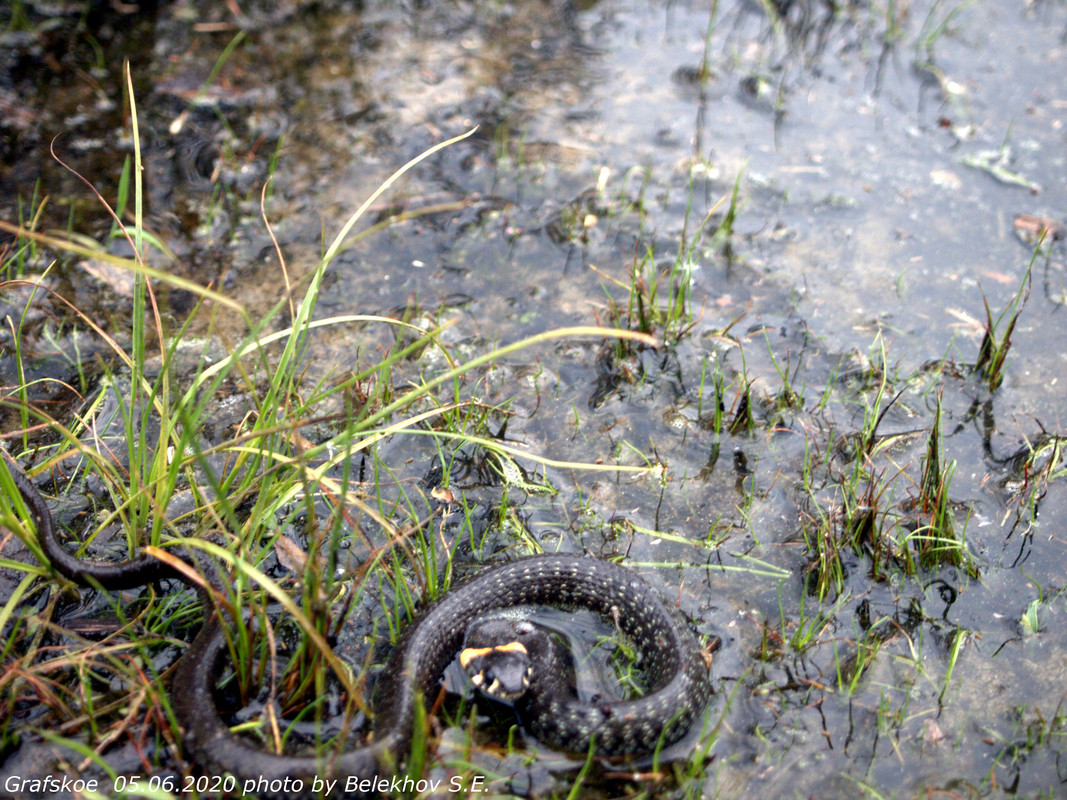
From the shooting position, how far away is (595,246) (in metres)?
6.09

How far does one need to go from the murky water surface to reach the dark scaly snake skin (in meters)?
0.22

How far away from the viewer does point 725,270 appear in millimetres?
5914

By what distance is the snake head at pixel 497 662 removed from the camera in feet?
11.4

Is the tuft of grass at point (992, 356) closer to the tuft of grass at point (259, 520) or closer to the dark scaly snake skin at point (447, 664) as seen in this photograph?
the tuft of grass at point (259, 520)

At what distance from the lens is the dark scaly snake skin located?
10.1ft

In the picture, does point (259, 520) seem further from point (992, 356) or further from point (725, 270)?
point (992, 356)

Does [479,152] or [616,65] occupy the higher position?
[616,65]

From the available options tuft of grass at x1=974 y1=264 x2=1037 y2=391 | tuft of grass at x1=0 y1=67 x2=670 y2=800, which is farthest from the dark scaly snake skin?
tuft of grass at x1=974 y1=264 x2=1037 y2=391

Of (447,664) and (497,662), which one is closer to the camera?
(497,662)

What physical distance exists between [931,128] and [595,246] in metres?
3.75

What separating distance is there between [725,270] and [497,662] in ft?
12.2

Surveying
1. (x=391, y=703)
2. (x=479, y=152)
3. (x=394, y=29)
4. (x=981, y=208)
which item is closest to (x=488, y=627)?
(x=391, y=703)

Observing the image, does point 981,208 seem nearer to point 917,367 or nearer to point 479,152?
point 917,367

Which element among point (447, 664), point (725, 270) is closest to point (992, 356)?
point (725, 270)
